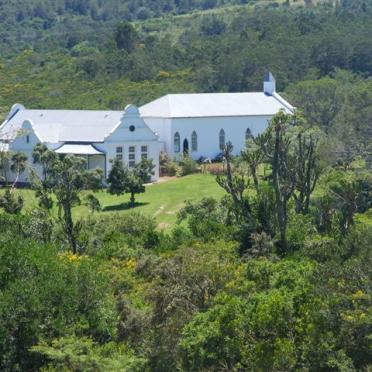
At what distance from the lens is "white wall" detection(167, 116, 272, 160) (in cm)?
7506

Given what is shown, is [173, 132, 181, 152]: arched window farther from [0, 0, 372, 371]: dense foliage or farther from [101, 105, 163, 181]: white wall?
[101, 105, 163, 181]: white wall

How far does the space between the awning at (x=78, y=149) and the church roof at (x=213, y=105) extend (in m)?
8.35

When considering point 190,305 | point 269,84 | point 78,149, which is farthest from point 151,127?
point 190,305

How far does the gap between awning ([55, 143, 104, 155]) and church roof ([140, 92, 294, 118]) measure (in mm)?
8352

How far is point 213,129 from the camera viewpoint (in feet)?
251

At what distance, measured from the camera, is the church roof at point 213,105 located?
7581 cm

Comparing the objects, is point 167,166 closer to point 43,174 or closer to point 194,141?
point 194,141

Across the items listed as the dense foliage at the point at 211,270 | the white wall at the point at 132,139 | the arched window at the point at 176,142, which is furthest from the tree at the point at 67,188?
the arched window at the point at 176,142

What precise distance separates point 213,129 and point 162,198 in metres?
18.6

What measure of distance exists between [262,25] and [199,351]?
10690 centimetres

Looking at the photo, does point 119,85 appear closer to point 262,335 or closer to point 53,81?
point 53,81

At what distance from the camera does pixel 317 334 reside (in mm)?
23906

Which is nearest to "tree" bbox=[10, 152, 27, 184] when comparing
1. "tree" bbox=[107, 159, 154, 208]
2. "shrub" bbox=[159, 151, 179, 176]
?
"tree" bbox=[107, 159, 154, 208]

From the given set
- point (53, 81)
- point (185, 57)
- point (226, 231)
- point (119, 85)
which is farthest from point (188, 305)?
point (185, 57)
